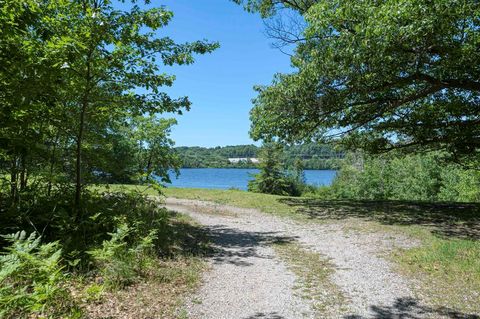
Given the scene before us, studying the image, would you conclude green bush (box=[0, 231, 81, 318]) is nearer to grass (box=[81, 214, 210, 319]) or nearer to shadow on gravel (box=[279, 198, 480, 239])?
grass (box=[81, 214, 210, 319])

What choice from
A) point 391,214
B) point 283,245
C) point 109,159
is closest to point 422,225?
point 391,214

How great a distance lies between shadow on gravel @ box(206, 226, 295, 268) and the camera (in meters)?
7.39

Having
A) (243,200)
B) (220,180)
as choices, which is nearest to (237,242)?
(243,200)

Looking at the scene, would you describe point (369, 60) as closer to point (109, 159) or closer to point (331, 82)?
point (331, 82)

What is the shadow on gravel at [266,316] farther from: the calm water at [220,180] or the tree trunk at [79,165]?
the calm water at [220,180]

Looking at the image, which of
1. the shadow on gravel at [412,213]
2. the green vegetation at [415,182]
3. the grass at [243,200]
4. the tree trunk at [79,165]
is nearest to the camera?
the tree trunk at [79,165]

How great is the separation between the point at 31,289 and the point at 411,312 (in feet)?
16.6

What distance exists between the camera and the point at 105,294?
476 cm

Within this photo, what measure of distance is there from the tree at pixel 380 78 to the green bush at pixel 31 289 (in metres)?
7.88

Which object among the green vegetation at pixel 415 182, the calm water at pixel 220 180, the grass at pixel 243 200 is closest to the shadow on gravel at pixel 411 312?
the grass at pixel 243 200

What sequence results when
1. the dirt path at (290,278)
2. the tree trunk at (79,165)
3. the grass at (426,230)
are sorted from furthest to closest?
the tree trunk at (79,165), the grass at (426,230), the dirt path at (290,278)

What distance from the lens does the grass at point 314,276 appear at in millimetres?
5037

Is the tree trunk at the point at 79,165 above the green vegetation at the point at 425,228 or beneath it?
above

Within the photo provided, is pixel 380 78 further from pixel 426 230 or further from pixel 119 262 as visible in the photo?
pixel 119 262
